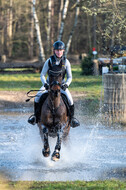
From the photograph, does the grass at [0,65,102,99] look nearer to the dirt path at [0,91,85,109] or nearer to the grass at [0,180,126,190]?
the dirt path at [0,91,85,109]

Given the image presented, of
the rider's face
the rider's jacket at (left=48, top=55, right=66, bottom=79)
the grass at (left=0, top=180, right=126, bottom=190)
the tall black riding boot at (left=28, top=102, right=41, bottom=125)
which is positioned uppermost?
the rider's face

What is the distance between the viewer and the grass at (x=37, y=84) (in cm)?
2051

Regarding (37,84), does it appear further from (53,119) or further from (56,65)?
(56,65)

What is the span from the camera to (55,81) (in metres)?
7.65

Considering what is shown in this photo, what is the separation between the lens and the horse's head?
7656 mm

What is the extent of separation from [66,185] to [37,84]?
17.2 m

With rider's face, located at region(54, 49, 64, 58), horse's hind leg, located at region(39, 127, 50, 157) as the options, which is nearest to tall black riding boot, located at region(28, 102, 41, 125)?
horse's hind leg, located at region(39, 127, 50, 157)

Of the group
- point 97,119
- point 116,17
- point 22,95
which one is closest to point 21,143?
point 97,119

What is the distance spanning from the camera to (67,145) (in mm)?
9398

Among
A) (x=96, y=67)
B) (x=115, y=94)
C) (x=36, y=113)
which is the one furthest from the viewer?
(x=96, y=67)

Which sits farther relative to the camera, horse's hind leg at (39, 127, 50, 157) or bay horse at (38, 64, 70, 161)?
horse's hind leg at (39, 127, 50, 157)

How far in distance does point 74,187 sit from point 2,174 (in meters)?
1.65

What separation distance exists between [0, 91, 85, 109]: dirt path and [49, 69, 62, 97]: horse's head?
30.7 ft

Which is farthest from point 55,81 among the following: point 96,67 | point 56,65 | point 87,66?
point 87,66
